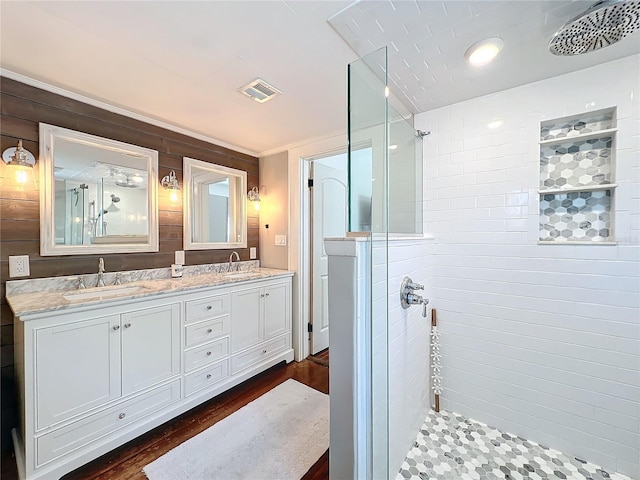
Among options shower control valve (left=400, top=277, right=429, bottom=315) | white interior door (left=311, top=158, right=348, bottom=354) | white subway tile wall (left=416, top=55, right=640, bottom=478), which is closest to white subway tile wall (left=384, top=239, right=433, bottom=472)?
shower control valve (left=400, top=277, right=429, bottom=315)

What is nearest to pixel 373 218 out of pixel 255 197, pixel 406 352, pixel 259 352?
pixel 406 352

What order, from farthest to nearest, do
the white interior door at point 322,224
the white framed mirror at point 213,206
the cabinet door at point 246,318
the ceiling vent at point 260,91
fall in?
the white interior door at point 322,224
the white framed mirror at point 213,206
the cabinet door at point 246,318
the ceiling vent at point 260,91

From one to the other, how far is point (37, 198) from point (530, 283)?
322 cm

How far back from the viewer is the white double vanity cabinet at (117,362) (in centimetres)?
128

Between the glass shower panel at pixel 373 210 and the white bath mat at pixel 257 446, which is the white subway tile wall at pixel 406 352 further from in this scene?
the white bath mat at pixel 257 446

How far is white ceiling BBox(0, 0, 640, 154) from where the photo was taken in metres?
1.11

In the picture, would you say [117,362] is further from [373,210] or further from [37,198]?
[373,210]

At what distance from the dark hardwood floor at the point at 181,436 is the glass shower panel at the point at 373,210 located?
0.55 m

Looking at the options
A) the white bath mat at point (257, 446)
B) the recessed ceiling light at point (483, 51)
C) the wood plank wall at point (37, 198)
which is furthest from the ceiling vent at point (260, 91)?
the white bath mat at point (257, 446)

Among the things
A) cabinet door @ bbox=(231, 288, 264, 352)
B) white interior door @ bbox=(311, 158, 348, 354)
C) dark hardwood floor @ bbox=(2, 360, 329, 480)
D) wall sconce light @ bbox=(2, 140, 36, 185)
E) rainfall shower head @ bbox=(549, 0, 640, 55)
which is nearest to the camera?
rainfall shower head @ bbox=(549, 0, 640, 55)

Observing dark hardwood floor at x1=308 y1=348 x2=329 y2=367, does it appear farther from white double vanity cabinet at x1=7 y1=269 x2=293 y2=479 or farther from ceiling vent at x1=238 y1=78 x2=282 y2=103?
ceiling vent at x1=238 y1=78 x2=282 y2=103

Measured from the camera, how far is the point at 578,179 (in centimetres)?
156

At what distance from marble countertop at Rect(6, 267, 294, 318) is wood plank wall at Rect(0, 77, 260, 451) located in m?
0.13

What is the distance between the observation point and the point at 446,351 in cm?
191
